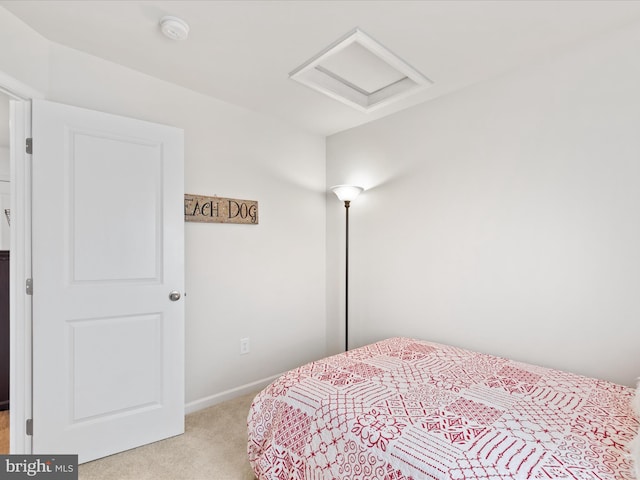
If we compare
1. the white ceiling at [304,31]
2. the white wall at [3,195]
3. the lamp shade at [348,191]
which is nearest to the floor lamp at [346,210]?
the lamp shade at [348,191]

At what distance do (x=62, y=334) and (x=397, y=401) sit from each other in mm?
1793

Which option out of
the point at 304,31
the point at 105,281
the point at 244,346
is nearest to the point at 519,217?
the point at 304,31

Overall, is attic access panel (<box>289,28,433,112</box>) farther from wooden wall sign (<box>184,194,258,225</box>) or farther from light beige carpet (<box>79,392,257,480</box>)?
light beige carpet (<box>79,392,257,480</box>)

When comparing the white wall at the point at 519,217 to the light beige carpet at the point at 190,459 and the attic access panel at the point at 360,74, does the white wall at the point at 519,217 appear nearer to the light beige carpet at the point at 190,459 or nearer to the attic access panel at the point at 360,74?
the attic access panel at the point at 360,74

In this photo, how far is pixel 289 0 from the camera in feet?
5.12

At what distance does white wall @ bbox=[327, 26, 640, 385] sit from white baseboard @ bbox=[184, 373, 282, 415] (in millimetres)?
973

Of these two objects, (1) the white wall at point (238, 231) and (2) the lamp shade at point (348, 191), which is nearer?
(1) the white wall at point (238, 231)

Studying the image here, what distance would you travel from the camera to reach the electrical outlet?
2734 mm

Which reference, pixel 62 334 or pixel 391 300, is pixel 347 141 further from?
pixel 62 334

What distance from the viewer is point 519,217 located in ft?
6.85

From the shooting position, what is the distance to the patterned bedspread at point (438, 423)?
3.55ft

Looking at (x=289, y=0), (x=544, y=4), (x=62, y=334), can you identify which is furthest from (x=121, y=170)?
(x=544, y=4)

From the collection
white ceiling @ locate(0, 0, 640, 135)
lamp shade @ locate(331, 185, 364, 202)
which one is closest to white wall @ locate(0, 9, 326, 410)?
white ceiling @ locate(0, 0, 640, 135)

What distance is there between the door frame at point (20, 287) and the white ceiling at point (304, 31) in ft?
1.76
